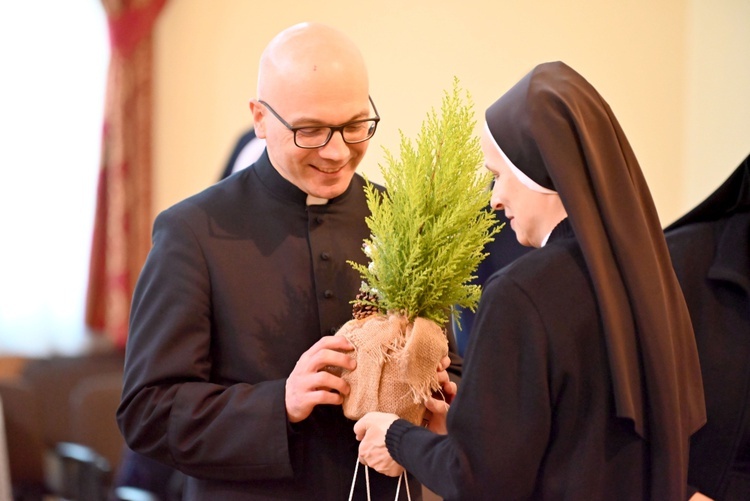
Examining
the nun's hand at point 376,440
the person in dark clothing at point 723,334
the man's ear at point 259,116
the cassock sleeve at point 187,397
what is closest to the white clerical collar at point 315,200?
the man's ear at point 259,116

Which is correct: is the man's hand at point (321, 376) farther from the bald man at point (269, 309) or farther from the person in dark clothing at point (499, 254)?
the person in dark clothing at point (499, 254)

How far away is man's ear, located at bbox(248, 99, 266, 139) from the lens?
2.02 m

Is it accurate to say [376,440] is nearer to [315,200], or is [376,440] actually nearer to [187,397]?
[187,397]

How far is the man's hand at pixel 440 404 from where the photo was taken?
1837mm

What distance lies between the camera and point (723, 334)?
225 centimetres

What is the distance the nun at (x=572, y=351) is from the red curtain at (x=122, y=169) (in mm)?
3168

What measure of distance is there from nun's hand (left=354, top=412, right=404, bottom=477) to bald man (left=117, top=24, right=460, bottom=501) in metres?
0.08

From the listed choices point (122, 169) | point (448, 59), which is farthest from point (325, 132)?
point (448, 59)

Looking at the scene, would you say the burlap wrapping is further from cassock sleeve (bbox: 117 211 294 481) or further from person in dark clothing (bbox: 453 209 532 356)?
person in dark clothing (bbox: 453 209 532 356)

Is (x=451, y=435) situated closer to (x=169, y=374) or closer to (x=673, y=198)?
(x=169, y=374)

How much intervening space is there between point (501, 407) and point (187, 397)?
0.73 meters

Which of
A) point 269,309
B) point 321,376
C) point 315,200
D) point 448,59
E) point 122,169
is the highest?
point 448,59

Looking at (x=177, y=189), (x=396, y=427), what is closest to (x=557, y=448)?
(x=396, y=427)

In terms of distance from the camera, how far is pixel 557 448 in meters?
1.56
